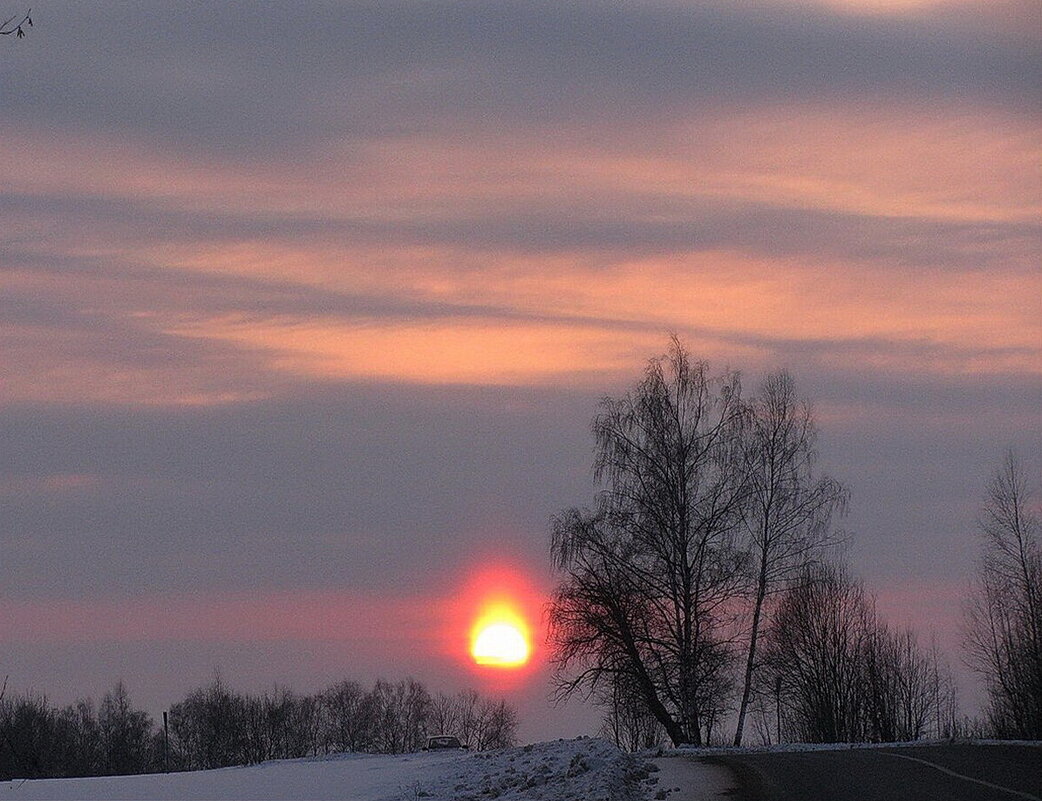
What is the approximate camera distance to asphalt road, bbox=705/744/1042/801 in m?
17.8

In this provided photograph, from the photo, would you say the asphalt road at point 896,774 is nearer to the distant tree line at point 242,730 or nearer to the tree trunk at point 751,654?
the tree trunk at point 751,654

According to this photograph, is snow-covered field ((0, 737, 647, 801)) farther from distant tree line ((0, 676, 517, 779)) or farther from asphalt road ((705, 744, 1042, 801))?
distant tree line ((0, 676, 517, 779))

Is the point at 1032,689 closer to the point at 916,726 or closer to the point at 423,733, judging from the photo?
the point at 916,726

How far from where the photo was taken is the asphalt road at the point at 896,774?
58.5 ft

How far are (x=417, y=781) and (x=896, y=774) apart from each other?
7.34m

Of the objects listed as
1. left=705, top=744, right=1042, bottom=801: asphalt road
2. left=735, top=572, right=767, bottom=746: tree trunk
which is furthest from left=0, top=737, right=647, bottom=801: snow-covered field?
left=735, top=572, right=767, bottom=746: tree trunk

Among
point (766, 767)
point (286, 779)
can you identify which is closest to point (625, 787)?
point (766, 767)

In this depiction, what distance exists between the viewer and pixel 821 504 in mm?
46781

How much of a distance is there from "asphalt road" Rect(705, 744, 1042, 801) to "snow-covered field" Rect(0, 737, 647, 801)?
1905 mm

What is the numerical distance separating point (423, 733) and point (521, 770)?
135 metres

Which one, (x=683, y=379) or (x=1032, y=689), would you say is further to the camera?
(x=1032, y=689)

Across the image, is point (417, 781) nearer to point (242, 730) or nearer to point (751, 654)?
point (751, 654)

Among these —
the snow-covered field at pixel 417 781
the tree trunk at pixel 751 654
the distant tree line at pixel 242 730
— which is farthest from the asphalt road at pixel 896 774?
the distant tree line at pixel 242 730

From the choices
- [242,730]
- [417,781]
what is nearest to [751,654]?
[417,781]
